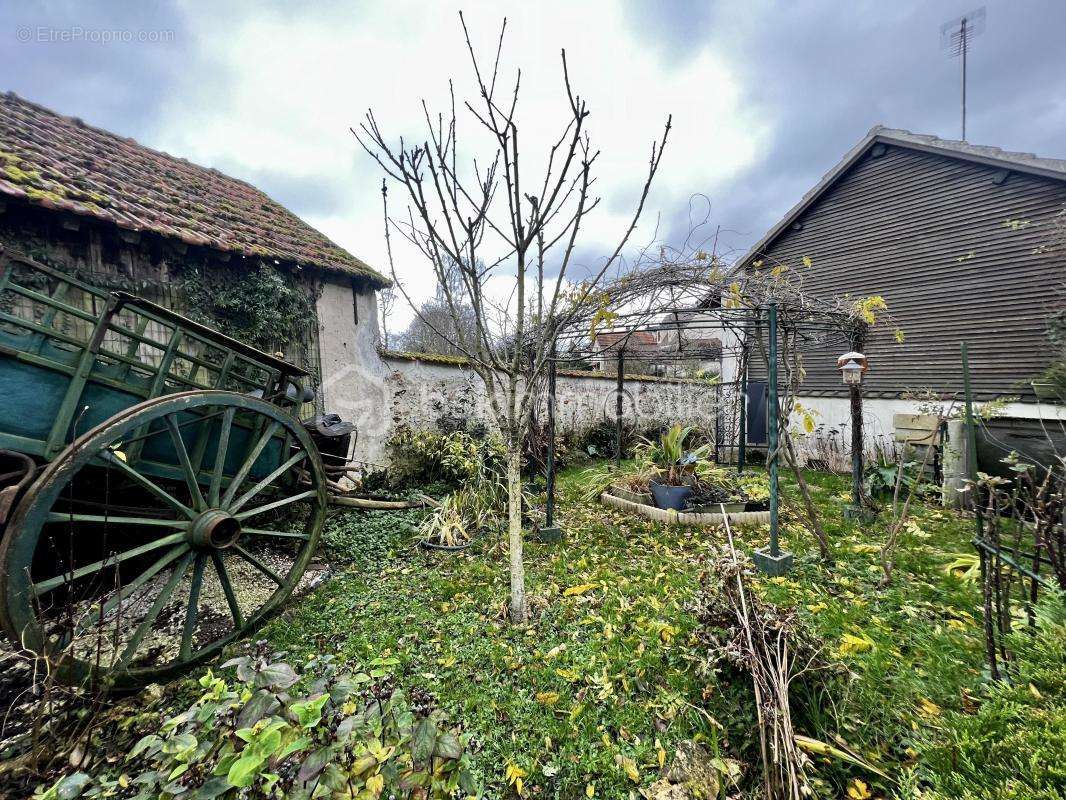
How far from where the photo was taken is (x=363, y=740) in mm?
1139

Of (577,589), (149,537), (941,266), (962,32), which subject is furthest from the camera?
(962,32)

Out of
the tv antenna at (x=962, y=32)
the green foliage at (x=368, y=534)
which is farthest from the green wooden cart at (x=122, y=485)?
the tv antenna at (x=962, y=32)

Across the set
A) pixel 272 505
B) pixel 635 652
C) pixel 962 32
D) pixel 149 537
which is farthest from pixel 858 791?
pixel 962 32

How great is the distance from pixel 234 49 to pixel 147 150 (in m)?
3.64

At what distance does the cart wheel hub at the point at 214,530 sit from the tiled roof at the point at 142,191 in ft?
11.0

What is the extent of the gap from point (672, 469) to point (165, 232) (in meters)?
6.07

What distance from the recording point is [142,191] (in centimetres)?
463

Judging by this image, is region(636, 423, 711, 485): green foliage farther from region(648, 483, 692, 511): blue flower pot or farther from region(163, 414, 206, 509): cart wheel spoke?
region(163, 414, 206, 509): cart wheel spoke

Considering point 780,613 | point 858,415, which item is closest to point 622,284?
point 780,613

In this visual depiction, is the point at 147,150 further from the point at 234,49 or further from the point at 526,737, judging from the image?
the point at 526,737

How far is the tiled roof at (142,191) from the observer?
3.77 metres

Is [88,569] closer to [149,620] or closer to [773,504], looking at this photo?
[149,620]

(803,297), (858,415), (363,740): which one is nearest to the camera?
(363,740)

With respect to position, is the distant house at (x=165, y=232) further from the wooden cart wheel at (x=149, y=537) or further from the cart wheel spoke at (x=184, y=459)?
the cart wheel spoke at (x=184, y=459)
